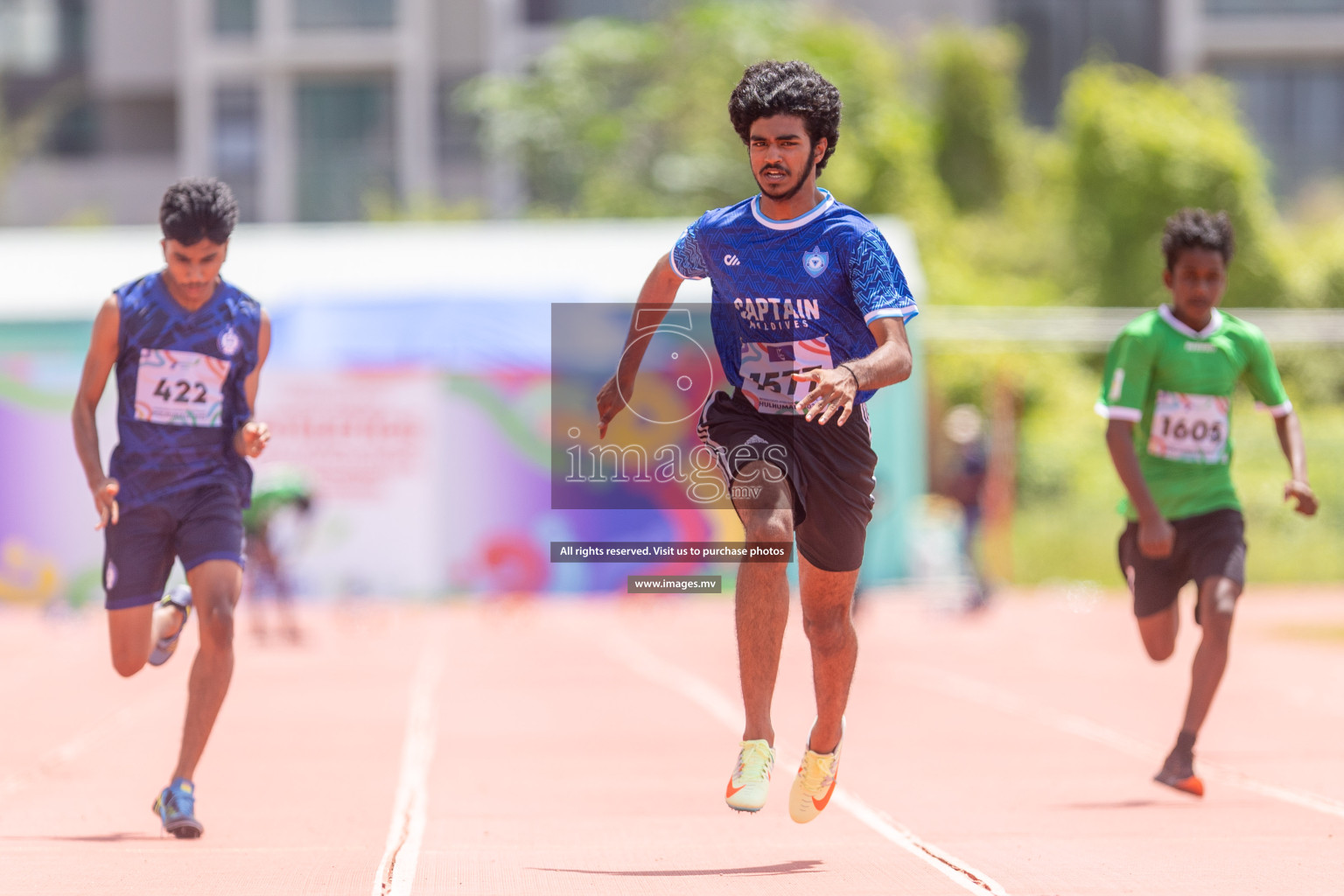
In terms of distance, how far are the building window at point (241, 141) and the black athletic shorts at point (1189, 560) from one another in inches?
1649

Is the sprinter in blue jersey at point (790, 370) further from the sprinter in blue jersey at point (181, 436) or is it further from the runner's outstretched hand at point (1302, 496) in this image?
the runner's outstretched hand at point (1302, 496)

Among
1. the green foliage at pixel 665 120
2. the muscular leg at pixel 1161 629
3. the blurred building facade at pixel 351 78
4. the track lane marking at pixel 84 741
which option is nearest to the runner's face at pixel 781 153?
the muscular leg at pixel 1161 629

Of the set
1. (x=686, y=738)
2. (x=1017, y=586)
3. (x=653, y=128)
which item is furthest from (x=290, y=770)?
(x=653, y=128)

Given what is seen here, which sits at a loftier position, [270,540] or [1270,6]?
[1270,6]

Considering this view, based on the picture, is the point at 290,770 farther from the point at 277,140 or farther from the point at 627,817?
the point at 277,140

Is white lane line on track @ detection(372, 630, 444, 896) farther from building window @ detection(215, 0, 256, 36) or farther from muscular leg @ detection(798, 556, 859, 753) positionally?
building window @ detection(215, 0, 256, 36)

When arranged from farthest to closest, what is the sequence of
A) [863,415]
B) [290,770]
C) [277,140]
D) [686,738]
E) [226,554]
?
[277,140] → [686,738] → [290,770] → [226,554] → [863,415]

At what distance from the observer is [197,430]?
6.57 metres

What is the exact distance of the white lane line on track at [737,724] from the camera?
535cm

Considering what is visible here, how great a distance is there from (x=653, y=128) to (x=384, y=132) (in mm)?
9732

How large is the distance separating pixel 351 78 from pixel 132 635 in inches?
1667

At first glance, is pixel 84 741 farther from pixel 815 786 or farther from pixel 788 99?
pixel 788 99

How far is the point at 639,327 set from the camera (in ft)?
19.5

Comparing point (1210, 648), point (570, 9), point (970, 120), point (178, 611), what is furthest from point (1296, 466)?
point (970, 120)
